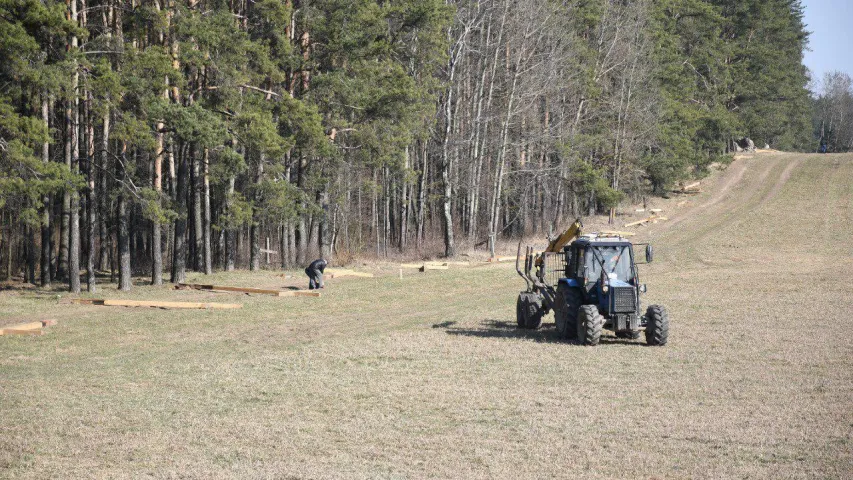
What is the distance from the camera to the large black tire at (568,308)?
61.8ft

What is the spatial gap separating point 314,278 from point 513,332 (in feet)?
35.8

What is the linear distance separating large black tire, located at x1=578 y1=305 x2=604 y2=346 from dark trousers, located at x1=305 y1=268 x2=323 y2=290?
13.5m

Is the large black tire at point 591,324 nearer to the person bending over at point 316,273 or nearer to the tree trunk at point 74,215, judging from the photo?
the person bending over at point 316,273

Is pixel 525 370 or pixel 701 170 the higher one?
pixel 701 170

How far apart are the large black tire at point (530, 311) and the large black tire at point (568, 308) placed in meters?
1.43

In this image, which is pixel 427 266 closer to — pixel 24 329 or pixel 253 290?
pixel 253 290

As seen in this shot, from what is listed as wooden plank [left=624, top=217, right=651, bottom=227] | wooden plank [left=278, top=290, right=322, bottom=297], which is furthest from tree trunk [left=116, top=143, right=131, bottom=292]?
wooden plank [left=624, top=217, right=651, bottom=227]

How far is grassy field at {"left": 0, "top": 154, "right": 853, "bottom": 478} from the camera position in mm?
10219

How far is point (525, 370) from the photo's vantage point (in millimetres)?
15781

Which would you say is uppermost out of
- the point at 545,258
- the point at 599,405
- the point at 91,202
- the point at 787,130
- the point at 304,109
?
the point at 787,130

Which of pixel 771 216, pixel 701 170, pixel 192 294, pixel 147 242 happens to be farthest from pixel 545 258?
pixel 701 170

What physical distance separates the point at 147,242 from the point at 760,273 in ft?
101

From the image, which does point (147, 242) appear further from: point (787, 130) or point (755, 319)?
point (787, 130)

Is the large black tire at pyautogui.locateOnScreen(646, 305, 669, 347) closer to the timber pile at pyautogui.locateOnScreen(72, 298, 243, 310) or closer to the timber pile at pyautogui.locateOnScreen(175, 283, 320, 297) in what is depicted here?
the timber pile at pyautogui.locateOnScreen(72, 298, 243, 310)
